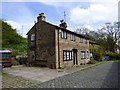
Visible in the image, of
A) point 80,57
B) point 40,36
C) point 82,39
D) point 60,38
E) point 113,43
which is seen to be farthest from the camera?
point 113,43

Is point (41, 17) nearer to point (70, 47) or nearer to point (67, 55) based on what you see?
point (70, 47)

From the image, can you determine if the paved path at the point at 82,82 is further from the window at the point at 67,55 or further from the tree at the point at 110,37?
the tree at the point at 110,37

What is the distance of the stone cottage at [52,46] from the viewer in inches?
543

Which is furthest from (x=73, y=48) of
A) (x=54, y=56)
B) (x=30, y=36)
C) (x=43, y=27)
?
(x=30, y=36)

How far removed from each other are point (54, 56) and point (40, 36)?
394 cm

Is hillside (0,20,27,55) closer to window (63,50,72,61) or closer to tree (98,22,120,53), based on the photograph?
window (63,50,72,61)

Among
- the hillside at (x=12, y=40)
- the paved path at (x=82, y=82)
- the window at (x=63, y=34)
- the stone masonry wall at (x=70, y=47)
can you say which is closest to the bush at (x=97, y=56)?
the stone masonry wall at (x=70, y=47)

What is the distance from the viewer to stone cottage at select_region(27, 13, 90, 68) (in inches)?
543

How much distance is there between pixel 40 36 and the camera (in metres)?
15.5

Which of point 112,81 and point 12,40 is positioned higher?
point 12,40

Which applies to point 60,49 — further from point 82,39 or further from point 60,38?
point 82,39

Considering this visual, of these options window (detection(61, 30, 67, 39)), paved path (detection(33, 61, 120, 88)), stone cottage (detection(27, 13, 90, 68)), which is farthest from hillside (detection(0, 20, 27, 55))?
paved path (detection(33, 61, 120, 88))

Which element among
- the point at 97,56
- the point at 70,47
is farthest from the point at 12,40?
the point at 97,56

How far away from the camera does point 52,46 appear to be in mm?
13883
